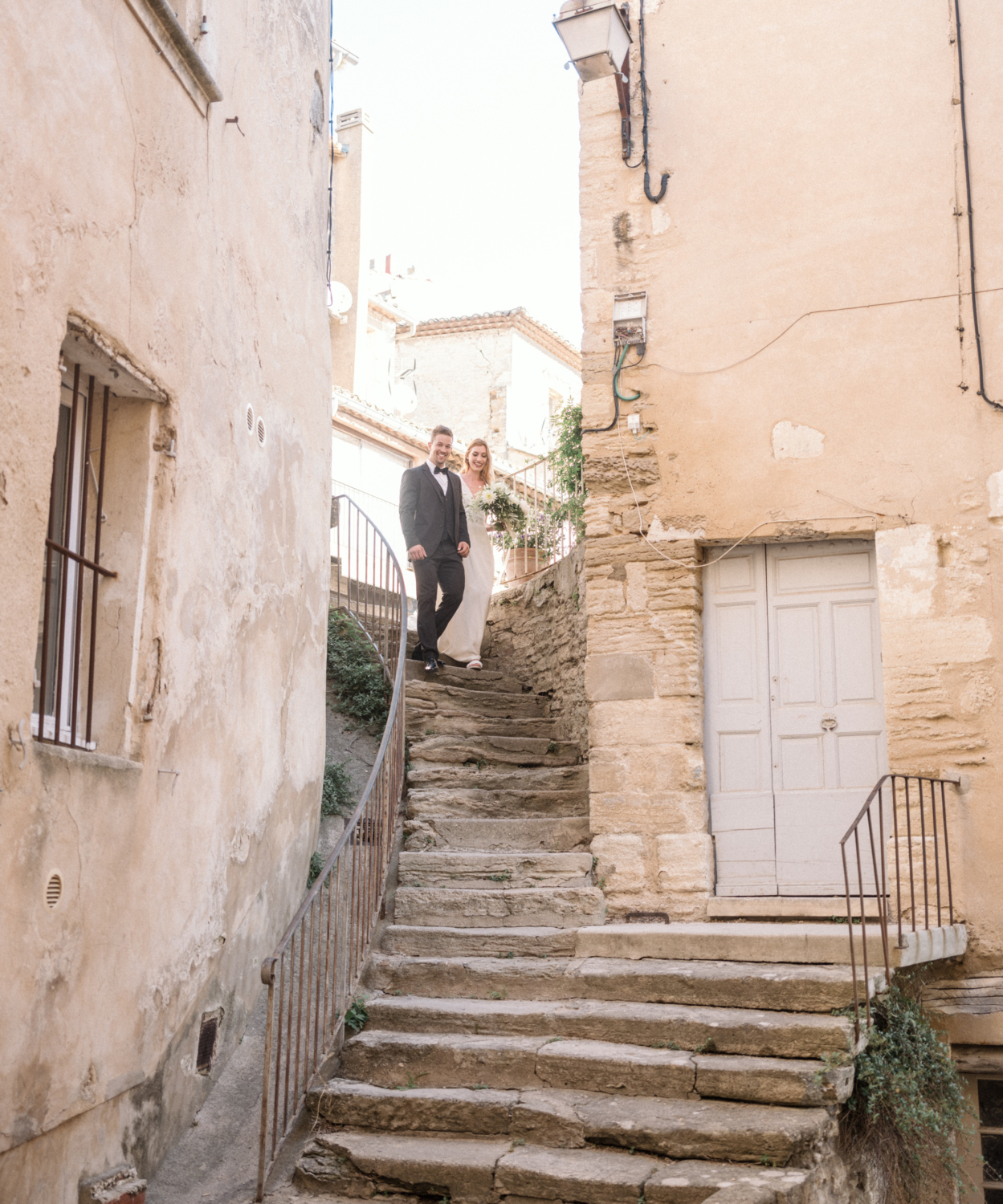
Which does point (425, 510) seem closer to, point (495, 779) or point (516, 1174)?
point (495, 779)

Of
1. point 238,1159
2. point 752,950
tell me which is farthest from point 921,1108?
point 238,1159

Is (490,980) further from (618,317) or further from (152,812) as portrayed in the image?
(618,317)

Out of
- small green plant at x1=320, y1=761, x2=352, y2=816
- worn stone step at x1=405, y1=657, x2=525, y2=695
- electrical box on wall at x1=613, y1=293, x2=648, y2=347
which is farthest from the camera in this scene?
worn stone step at x1=405, y1=657, x2=525, y2=695

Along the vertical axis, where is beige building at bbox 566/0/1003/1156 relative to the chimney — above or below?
below

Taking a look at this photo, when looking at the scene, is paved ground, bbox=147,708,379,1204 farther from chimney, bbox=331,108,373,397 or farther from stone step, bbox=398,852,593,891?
chimney, bbox=331,108,373,397

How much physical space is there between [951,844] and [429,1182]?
305 centimetres

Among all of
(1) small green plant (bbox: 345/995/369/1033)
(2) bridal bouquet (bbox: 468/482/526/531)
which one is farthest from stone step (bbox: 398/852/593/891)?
(2) bridal bouquet (bbox: 468/482/526/531)

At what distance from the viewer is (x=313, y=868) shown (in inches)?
258

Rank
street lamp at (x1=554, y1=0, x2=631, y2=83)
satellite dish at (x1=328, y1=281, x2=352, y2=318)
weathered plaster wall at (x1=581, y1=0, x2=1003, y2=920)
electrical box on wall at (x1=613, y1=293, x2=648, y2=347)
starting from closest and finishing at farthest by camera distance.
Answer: weathered plaster wall at (x1=581, y1=0, x2=1003, y2=920), street lamp at (x1=554, y1=0, x2=631, y2=83), electrical box on wall at (x1=613, y1=293, x2=648, y2=347), satellite dish at (x1=328, y1=281, x2=352, y2=318)

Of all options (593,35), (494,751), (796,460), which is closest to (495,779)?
(494,751)

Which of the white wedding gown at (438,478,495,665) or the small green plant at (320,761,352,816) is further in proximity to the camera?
the white wedding gown at (438,478,495,665)

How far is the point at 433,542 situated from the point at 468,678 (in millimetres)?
1033

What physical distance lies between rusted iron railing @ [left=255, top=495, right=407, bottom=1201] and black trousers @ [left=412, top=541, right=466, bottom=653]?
0.98 m

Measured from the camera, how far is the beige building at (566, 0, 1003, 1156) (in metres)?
6.28
